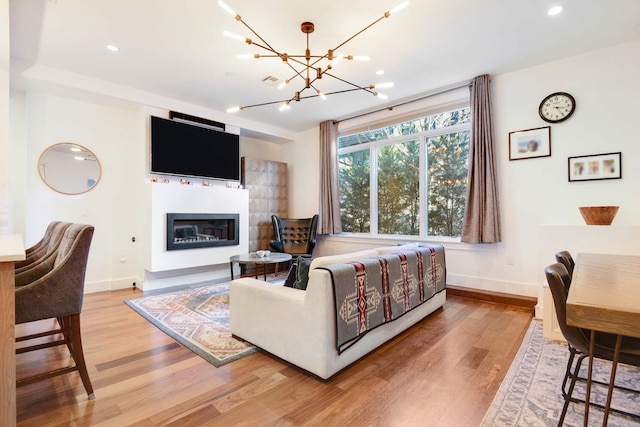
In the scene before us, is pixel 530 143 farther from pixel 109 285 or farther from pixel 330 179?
pixel 109 285

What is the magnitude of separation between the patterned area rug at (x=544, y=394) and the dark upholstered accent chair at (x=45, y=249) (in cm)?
311

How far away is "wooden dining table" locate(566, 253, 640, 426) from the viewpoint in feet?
3.09

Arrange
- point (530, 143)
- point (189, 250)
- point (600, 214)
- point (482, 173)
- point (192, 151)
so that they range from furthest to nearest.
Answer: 1. point (192, 151)
2. point (189, 250)
3. point (482, 173)
4. point (530, 143)
5. point (600, 214)

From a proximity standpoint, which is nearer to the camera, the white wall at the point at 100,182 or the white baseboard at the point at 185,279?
the white wall at the point at 100,182

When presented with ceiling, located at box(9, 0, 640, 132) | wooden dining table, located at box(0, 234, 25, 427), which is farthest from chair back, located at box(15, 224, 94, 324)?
ceiling, located at box(9, 0, 640, 132)

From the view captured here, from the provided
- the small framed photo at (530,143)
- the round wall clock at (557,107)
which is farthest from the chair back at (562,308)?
the round wall clock at (557,107)

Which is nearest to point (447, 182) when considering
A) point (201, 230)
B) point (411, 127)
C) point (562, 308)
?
point (411, 127)

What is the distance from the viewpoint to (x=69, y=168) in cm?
411

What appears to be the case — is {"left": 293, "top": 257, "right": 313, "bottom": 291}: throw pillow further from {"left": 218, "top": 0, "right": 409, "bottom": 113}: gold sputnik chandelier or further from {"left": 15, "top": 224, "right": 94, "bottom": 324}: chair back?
{"left": 218, "top": 0, "right": 409, "bottom": 113}: gold sputnik chandelier

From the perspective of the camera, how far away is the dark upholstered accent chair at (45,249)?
228cm

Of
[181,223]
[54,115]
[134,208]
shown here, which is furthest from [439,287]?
[54,115]

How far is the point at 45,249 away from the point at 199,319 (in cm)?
146

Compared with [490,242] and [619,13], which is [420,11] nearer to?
[619,13]

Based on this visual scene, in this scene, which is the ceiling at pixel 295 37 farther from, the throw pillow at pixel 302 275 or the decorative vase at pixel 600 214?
the throw pillow at pixel 302 275
